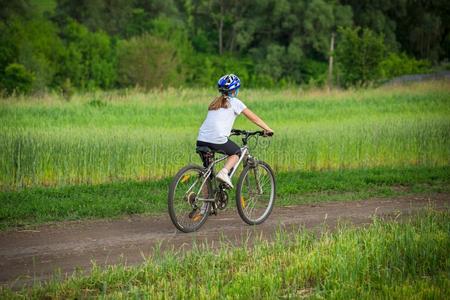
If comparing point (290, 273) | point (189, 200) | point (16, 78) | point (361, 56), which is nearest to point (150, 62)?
point (16, 78)

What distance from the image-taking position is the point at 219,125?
1094cm

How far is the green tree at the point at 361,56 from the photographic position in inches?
1816

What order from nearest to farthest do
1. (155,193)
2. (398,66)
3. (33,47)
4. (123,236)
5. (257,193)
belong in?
(123,236), (257,193), (155,193), (33,47), (398,66)

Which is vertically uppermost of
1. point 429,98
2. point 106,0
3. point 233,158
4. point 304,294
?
point 106,0

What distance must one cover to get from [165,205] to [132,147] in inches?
146

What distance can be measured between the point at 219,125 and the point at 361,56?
121 feet

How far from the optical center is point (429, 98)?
3509cm

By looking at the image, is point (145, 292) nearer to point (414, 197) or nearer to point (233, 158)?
point (233, 158)

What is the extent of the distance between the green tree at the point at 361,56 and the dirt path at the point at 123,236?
33.1 meters

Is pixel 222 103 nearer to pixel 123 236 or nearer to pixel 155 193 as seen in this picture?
pixel 123 236

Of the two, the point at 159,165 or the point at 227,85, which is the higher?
the point at 227,85

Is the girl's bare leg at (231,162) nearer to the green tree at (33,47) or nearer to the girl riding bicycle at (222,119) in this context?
the girl riding bicycle at (222,119)

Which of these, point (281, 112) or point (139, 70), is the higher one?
point (139, 70)

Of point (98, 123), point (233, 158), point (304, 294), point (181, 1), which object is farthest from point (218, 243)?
point (181, 1)
